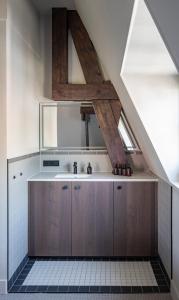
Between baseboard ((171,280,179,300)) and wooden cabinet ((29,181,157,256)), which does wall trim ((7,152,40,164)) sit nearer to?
wooden cabinet ((29,181,157,256))

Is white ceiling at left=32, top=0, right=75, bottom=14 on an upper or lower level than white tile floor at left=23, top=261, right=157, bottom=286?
upper

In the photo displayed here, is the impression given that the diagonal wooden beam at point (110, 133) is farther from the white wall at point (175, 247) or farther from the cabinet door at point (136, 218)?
the white wall at point (175, 247)

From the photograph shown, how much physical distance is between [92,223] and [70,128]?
1.16 metres

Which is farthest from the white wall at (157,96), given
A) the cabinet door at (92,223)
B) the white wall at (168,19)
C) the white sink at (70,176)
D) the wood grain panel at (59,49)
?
the wood grain panel at (59,49)

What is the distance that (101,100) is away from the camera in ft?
11.6

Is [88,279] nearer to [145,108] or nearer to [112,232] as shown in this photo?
[112,232]

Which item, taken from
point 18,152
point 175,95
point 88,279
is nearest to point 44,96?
point 18,152

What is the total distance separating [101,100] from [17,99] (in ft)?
3.58

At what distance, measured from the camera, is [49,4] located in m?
3.42

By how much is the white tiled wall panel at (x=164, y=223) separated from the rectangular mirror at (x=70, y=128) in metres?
1.00

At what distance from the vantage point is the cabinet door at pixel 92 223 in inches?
124

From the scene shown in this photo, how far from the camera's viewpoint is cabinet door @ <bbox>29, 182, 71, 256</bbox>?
3146 millimetres

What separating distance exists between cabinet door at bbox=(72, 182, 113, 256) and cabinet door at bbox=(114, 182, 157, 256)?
0.33 feet

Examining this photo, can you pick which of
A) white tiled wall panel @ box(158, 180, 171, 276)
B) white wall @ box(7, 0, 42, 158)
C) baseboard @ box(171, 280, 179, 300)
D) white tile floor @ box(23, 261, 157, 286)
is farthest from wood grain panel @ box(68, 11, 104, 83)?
baseboard @ box(171, 280, 179, 300)
